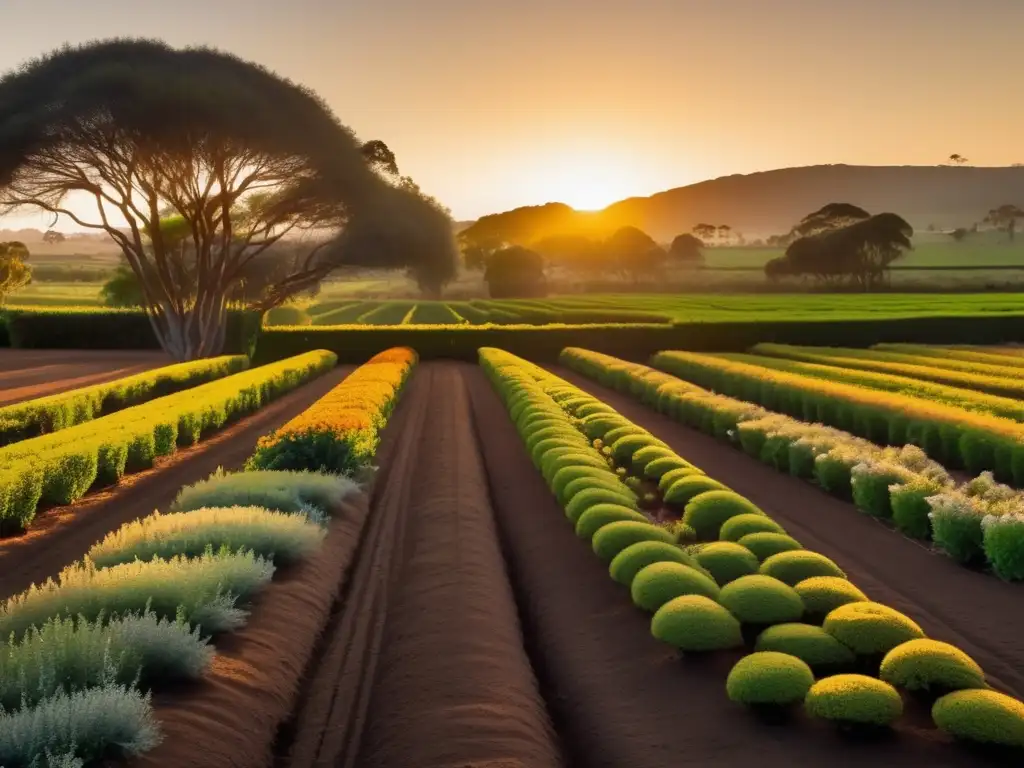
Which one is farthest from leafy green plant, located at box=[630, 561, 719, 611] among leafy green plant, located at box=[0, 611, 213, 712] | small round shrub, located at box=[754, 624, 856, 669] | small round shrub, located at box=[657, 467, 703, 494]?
small round shrub, located at box=[657, 467, 703, 494]

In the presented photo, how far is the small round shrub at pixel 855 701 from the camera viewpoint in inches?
251

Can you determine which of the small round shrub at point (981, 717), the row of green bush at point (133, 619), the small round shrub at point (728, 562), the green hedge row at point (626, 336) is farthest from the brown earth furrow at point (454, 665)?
the green hedge row at point (626, 336)

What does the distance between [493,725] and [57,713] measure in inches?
117

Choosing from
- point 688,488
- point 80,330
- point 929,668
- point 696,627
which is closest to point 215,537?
point 696,627

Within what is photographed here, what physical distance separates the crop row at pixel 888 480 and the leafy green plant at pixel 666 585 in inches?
159

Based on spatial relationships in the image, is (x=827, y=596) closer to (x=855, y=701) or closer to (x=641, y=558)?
(x=641, y=558)

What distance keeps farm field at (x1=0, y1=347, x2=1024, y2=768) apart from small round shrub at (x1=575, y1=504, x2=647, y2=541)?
0.04 metres

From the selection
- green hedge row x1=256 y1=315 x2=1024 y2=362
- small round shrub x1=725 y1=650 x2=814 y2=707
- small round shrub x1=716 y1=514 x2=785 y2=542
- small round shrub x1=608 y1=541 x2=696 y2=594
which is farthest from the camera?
green hedge row x1=256 y1=315 x2=1024 y2=362

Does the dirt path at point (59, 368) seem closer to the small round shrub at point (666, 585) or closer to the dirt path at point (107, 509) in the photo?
the dirt path at point (107, 509)

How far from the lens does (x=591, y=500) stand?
1157cm

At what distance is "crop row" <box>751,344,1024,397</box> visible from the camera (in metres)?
24.1

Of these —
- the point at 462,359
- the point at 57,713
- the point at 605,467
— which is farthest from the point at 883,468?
the point at 462,359

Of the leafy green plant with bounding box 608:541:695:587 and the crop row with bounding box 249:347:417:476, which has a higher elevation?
the crop row with bounding box 249:347:417:476

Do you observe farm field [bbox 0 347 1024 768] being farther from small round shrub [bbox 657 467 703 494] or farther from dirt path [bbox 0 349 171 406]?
dirt path [bbox 0 349 171 406]
